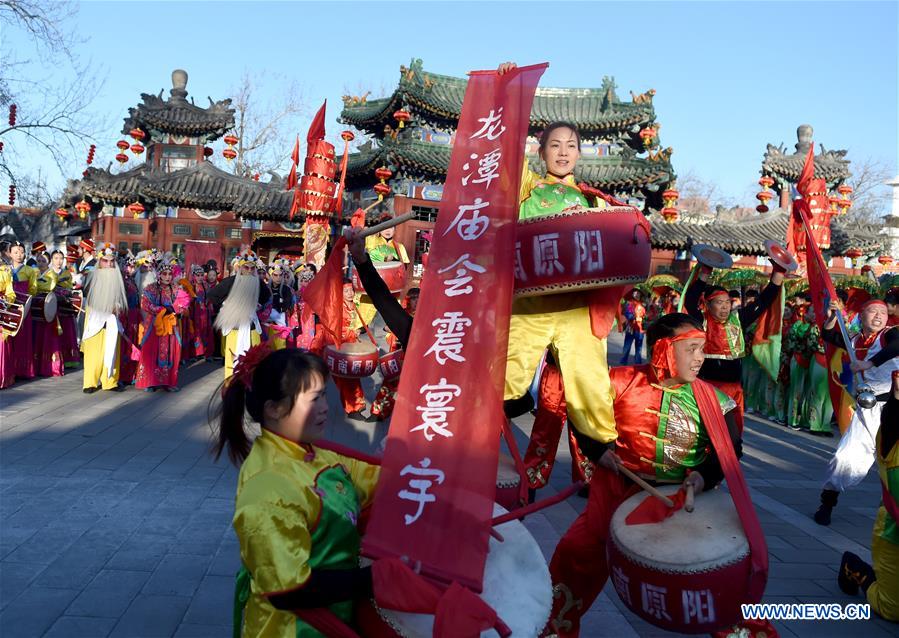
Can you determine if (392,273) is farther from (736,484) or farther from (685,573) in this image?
(685,573)

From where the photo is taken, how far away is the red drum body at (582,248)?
9.44 feet

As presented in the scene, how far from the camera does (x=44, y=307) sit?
31.8 feet

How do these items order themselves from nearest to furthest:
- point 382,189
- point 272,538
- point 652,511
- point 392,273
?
point 272,538, point 652,511, point 392,273, point 382,189

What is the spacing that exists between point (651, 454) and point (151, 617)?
257 cm

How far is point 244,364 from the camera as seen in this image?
2227 millimetres

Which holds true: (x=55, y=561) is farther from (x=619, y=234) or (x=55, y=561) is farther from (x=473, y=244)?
(x=619, y=234)

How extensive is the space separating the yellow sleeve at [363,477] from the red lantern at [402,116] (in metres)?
23.1

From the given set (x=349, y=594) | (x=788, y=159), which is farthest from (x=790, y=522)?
(x=788, y=159)

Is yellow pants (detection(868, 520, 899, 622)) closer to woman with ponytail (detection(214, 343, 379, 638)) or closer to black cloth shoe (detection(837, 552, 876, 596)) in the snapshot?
black cloth shoe (detection(837, 552, 876, 596))

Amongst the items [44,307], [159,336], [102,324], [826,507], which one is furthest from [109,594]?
[44,307]

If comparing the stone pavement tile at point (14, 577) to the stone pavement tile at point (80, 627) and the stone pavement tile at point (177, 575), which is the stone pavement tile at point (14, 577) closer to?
the stone pavement tile at point (80, 627)

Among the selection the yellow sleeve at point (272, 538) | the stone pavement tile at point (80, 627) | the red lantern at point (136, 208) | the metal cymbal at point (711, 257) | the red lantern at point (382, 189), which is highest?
the red lantern at point (382, 189)

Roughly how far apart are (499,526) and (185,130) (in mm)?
28637

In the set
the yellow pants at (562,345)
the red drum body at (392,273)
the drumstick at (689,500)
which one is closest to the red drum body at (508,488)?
the yellow pants at (562,345)
